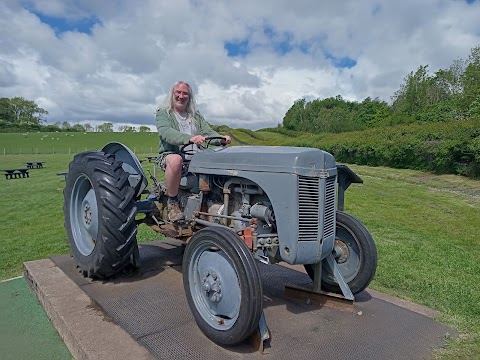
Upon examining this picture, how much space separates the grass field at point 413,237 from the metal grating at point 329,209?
3.68 feet

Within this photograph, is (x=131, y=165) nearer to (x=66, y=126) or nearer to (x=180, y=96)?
(x=180, y=96)

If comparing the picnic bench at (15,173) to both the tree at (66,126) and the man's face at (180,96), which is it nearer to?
the man's face at (180,96)

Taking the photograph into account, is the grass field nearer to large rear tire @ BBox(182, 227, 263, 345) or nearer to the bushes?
the bushes

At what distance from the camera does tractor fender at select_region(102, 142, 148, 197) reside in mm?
4008

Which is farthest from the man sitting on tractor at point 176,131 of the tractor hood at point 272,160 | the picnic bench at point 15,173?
the picnic bench at point 15,173

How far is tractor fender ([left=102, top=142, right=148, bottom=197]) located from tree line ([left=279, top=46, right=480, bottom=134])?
23547mm

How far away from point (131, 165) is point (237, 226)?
160 cm

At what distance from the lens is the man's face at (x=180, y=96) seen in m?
4.08

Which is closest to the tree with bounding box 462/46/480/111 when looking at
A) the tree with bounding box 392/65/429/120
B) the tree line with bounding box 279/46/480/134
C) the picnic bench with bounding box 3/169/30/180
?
the tree line with bounding box 279/46/480/134

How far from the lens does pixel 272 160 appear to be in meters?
2.84

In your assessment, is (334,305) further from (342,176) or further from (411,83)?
(411,83)

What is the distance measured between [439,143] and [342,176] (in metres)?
13.1

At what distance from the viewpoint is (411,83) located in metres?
46.1

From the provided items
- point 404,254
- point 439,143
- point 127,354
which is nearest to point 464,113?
point 439,143
